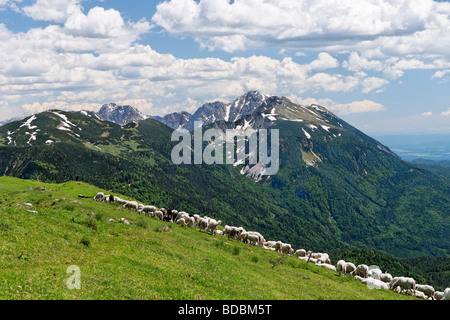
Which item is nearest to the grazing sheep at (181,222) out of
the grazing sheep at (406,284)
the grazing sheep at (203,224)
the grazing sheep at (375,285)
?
the grazing sheep at (203,224)

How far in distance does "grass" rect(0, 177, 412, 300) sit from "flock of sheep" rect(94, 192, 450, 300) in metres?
4.78

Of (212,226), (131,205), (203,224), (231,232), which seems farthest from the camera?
(131,205)

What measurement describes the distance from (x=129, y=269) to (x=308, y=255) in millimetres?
44956

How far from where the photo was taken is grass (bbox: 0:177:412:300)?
2183cm

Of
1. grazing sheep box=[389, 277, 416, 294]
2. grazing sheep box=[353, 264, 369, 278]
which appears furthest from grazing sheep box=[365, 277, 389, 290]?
grazing sheep box=[353, 264, 369, 278]

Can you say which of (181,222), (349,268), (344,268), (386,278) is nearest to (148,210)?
(181,222)

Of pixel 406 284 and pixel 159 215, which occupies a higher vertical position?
pixel 159 215

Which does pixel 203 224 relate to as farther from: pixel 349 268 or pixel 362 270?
pixel 362 270

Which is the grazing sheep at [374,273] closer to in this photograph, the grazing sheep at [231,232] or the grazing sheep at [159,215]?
the grazing sheep at [231,232]

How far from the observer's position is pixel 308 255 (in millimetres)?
63281

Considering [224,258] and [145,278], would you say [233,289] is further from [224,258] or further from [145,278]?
[224,258]

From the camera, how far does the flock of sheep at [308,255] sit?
4379 cm

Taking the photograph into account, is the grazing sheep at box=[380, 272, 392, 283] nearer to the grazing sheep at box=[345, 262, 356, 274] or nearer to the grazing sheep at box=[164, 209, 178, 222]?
→ the grazing sheep at box=[345, 262, 356, 274]
